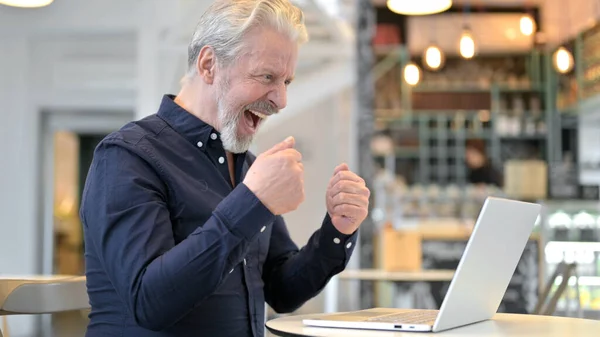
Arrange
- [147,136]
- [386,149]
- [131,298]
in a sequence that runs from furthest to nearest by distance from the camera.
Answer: [386,149] → [147,136] → [131,298]

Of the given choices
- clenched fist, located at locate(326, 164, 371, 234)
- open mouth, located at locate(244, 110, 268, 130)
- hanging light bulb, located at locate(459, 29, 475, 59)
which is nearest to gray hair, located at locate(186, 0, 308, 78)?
open mouth, located at locate(244, 110, 268, 130)

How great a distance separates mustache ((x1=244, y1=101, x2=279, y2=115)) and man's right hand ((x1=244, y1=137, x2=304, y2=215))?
0.88 feet

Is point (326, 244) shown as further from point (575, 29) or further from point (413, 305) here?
point (575, 29)

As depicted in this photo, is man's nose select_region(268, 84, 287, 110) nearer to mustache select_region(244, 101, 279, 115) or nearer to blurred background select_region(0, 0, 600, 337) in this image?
mustache select_region(244, 101, 279, 115)

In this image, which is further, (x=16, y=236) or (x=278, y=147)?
(x=16, y=236)

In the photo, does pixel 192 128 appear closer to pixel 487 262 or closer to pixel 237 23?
pixel 237 23

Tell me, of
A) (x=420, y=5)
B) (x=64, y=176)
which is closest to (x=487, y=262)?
(x=420, y=5)

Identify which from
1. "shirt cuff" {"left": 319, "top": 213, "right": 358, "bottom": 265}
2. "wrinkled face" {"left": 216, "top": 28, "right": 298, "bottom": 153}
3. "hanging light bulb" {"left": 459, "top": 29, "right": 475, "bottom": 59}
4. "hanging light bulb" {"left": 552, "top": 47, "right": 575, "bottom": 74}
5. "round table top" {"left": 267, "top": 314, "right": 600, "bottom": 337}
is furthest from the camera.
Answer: "hanging light bulb" {"left": 552, "top": 47, "right": 575, "bottom": 74}

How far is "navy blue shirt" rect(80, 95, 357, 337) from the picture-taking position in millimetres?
1643

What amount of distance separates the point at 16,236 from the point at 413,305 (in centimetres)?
363

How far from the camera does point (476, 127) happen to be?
39.8ft

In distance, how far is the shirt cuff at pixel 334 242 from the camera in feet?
6.81

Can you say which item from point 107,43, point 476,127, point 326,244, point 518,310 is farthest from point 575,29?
point 326,244

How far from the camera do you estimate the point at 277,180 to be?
1685mm
